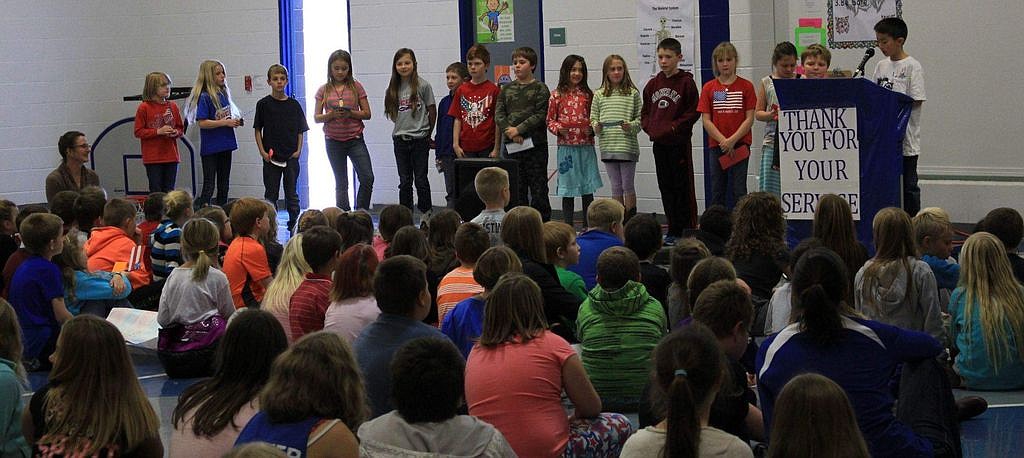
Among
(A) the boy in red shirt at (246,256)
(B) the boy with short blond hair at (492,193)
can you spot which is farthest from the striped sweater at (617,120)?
(A) the boy in red shirt at (246,256)

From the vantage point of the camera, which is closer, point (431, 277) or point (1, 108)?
point (431, 277)

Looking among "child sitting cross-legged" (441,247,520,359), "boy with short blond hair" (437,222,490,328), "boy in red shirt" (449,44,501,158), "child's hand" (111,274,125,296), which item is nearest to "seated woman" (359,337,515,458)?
"child sitting cross-legged" (441,247,520,359)

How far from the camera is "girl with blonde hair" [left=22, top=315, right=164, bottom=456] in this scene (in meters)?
3.23

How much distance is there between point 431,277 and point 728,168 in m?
3.73

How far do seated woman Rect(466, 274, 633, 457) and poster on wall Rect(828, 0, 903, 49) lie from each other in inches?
254

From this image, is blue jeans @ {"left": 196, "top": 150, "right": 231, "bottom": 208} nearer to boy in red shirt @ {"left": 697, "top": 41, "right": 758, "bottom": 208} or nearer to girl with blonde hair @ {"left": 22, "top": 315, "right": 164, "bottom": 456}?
boy in red shirt @ {"left": 697, "top": 41, "right": 758, "bottom": 208}

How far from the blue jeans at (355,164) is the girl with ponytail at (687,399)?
7.60 metres

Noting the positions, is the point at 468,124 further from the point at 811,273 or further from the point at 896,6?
the point at 811,273

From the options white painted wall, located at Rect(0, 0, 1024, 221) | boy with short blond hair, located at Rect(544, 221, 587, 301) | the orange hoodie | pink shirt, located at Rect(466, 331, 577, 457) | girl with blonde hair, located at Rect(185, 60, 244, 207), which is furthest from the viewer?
girl with blonde hair, located at Rect(185, 60, 244, 207)

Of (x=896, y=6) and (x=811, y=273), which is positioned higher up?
(x=896, y=6)

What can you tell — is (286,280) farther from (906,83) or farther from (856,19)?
(856,19)

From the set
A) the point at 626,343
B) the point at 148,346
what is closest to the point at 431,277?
the point at 626,343

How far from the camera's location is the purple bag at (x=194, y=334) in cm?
604

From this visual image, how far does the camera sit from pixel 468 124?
9.70 meters
